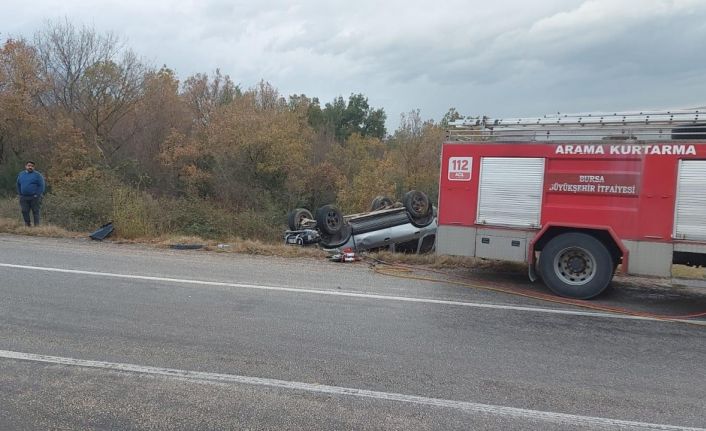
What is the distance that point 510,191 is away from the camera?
8578 millimetres

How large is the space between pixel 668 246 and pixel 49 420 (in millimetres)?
7510

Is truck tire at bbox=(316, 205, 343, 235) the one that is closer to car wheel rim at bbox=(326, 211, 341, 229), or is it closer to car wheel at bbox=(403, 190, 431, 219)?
car wheel rim at bbox=(326, 211, 341, 229)

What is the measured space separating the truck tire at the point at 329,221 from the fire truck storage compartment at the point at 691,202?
7280 millimetres

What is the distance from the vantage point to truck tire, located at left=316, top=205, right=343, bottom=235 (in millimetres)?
12844

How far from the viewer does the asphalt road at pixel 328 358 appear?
386 cm

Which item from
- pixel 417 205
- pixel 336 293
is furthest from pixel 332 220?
pixel 336 293

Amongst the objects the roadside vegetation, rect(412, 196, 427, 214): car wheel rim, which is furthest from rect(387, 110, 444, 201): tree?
rect(412, 196, 427, 214): car wheel rim

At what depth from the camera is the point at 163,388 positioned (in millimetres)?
4223

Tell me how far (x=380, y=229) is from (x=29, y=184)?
29.8ft

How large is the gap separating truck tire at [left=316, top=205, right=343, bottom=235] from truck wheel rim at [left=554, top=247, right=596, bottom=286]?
5.89 meters

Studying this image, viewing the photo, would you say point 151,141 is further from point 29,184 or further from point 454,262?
point 454,262

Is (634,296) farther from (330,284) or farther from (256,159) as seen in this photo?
(256,159)

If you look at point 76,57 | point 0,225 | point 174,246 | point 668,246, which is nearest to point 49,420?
point 668,246

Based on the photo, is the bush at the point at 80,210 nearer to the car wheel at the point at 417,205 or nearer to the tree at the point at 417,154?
the car wheel at the point at 417,205
